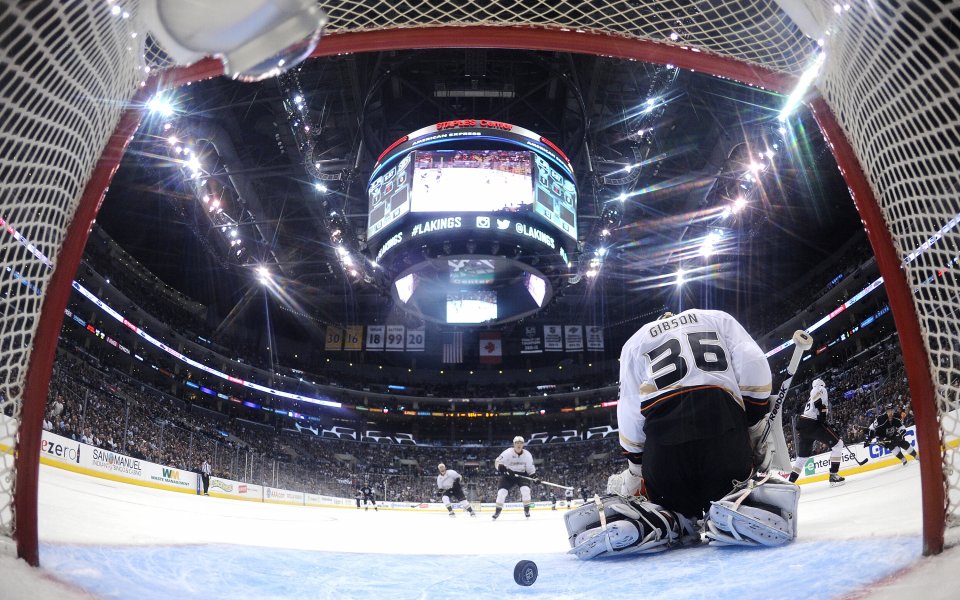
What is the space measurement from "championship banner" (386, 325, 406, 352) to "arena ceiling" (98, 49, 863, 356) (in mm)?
6006

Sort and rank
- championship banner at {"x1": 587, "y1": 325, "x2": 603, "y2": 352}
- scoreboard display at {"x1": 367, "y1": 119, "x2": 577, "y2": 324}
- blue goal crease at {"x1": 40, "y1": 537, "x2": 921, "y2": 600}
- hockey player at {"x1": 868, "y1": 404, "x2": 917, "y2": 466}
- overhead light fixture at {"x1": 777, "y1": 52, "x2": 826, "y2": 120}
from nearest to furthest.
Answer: blue goal crease at {"x1": 40, "y1": 537, "x2": 921, "y2": 600}, overhead light fixture at {"x1": 777, "y1": 52, "x2": 826, "y2": 120}, hockey player at {"x1": 868, "y1": 404, "x2": 917, "y2": 466}, scoreboard display at {"x1": 367, "y1": 119, "x2": 577, "y2": 324}, championship banner at {"x1": 587, "y1": 325, "x2": 603, "y2": 352}

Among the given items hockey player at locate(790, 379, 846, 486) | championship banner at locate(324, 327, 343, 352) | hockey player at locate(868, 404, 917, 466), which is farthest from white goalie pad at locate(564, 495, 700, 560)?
championship banner at locate(324, 327, 343, 352)

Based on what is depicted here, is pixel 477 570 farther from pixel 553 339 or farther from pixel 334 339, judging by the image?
pixel 334 339

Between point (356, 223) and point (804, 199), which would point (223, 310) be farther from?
point (804, 199)

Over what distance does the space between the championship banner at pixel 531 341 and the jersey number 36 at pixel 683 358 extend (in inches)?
1024

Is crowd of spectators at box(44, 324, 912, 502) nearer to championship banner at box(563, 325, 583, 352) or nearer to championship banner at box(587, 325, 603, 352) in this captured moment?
championship banner at box(587, 325, 603, 352)

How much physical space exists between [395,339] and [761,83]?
2715 centimetres

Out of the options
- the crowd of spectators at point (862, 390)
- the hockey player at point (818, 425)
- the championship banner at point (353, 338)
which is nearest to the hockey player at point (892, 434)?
the hockey player at point (818, 425)

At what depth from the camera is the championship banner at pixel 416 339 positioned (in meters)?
28.5

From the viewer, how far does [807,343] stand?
263 centimetres

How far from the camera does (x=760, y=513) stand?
6.63 feet

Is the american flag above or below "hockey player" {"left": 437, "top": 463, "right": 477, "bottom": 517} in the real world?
above

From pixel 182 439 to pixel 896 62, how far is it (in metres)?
17.8

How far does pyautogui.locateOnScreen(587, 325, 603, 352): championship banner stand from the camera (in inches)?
1126
